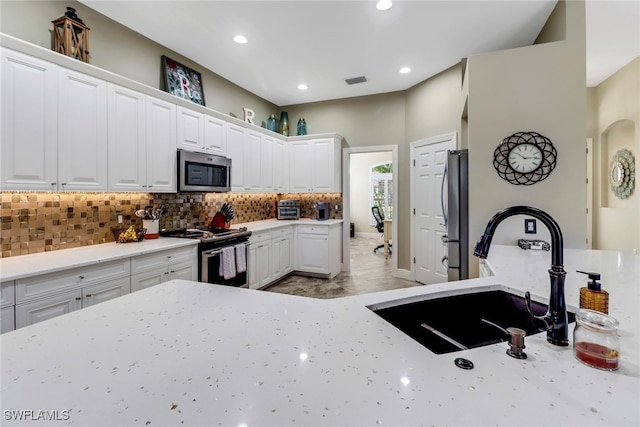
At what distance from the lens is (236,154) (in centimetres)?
394

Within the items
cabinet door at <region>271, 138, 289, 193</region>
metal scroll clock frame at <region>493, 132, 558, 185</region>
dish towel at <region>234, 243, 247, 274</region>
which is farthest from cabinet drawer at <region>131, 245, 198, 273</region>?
metal scroll clock frame at <region>493, 132, 558, 185</region>

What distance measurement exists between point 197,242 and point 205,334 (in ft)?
7.30

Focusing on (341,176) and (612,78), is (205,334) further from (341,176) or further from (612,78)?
(612,78)

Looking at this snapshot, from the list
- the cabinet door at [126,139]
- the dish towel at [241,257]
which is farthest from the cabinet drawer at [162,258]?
the cabinet door at [126,139]

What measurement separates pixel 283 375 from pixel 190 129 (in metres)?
3.18

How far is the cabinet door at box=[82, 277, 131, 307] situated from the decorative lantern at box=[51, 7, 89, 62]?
1.80 meters

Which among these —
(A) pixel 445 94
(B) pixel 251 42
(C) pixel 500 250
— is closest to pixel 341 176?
(A) pixel 445 94

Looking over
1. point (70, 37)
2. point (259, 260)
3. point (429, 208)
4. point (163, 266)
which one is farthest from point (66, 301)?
point (429, 208)

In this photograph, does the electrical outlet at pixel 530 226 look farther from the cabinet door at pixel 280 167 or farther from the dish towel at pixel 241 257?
the cabinet door at pixel 280 167

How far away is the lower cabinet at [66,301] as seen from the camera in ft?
5.60

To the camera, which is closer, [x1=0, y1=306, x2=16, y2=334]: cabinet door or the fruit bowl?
[x1=0, y1=306, x2=16, y2=334]: cabinet door

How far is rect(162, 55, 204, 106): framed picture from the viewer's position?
3.28 meters

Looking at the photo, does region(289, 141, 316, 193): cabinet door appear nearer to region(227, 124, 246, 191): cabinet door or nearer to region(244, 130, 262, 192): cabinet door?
region(244, 130, 262, 192): cabinet door

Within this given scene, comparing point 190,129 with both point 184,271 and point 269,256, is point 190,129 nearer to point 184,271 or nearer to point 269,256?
point 184,271
